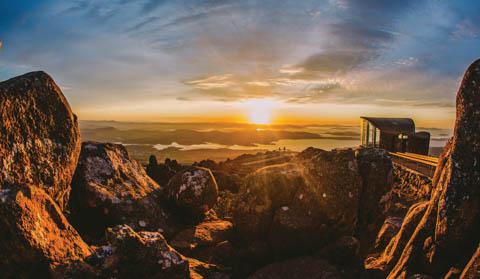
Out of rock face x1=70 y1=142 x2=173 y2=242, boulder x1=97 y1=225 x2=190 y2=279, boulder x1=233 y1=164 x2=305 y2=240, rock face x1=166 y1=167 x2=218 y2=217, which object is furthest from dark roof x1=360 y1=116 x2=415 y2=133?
boulder x1=97 y1=225 x2=190 y2=279

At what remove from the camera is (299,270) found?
9.64 meters

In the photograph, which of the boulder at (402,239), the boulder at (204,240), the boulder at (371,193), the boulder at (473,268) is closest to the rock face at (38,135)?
the boulder at (204,240)

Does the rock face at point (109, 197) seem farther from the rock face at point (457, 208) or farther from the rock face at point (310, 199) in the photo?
the rock face at point (457, 208)

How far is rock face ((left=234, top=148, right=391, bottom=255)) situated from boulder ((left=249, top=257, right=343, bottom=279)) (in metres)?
0.56

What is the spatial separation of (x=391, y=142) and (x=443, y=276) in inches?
1478

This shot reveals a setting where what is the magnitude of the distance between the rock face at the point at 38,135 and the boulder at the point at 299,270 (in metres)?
6.73

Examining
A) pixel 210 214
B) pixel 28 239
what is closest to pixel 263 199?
pixel 210 214

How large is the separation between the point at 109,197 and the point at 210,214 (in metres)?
5.14

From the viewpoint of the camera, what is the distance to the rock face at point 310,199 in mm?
10805

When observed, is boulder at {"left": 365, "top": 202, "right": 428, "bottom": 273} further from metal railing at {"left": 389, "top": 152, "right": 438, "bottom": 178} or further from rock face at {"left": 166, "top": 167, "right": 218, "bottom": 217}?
metal railing at {"left": 389, "top": 152, "right": 438, "bottom": 178}

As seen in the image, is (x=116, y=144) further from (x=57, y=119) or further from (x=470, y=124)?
(x=470, y=124)

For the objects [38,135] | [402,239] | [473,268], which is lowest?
[402,239]

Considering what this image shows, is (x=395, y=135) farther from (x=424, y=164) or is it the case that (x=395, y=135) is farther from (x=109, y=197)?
(x=109, y=197)

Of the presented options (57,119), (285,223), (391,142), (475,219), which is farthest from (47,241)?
(391,142)
